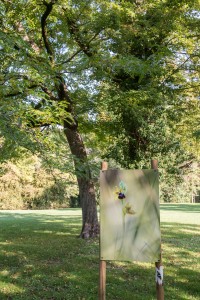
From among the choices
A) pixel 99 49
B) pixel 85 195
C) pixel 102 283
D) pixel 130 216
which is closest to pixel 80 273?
pixel 102 283

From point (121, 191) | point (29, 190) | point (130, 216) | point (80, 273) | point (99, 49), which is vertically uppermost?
point (99, 49)

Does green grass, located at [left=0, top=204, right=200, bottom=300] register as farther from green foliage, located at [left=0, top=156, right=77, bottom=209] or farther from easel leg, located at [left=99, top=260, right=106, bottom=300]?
green foliage, located at [left=0, top=156, right=77, bottom=209]

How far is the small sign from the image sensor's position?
4.61 meters

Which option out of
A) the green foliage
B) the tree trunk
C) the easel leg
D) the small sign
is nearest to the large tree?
the tree trunk

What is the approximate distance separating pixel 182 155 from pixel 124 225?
710 inches

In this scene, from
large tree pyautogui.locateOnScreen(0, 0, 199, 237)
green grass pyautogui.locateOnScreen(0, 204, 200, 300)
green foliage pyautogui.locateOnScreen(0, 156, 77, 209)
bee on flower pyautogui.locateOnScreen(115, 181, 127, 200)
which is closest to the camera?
bee on flower pyautogui.locateOnScreen(115, 181, 127, 200)

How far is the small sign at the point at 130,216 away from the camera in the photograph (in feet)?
15.1

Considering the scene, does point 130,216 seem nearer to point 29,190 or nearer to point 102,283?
point 102,283

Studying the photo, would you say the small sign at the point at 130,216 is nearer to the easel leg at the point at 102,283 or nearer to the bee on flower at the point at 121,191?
the bee on flower at the point at 121,191

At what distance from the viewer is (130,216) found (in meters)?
4.68

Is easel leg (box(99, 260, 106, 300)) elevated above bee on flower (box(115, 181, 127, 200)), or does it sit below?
below

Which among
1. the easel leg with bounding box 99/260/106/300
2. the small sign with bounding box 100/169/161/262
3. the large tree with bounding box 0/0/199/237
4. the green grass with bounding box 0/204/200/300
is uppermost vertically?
→ the large tree with bounding box 0/0/199/237

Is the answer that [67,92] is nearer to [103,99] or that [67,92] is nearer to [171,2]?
[103,99]

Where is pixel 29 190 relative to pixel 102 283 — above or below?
above
